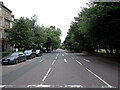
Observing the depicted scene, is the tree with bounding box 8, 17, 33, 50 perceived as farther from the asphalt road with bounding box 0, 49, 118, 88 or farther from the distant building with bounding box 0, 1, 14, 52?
the asphalt road with bounding box 0, 49, 118, 88

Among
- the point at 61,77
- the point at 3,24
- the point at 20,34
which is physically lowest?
the point at 61,77

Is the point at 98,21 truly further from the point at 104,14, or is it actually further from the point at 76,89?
the point at 76,89

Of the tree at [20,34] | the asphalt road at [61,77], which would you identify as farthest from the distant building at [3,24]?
the asphalt road at [61,77]

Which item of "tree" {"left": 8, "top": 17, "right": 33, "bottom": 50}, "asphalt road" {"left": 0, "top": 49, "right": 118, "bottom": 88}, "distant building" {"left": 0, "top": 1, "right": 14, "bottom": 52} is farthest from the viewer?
"distant building" {"left": 0, "top": 1, "right": 14, "bottom": 52}

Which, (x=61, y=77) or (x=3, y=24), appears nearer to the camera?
(x=61, y=77)

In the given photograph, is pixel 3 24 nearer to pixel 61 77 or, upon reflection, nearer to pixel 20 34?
pixel 20 34

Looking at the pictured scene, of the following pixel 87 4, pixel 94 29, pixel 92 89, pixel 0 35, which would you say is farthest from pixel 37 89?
pixel 0 35

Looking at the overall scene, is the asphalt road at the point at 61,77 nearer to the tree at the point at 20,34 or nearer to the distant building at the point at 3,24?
the tree at the point at 20,34

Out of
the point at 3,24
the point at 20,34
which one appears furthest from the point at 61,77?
the point at 3,24

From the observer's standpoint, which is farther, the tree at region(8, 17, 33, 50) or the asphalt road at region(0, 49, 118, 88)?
the tree at region(8, 17, 33, 50)

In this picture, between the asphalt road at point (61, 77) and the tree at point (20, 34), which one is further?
the tree at point (20, 34)

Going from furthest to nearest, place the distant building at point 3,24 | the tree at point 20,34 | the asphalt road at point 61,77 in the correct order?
1. the distant building at point 3,24
2. the tree at point 20,34
3. the asphalt road at point 61,77

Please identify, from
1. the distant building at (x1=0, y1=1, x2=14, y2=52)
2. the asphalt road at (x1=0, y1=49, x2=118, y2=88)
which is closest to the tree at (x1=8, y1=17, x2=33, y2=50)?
the distant building at (x1=0, y1=1, x2=14, y2=52)

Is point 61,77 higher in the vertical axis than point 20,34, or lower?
lower
